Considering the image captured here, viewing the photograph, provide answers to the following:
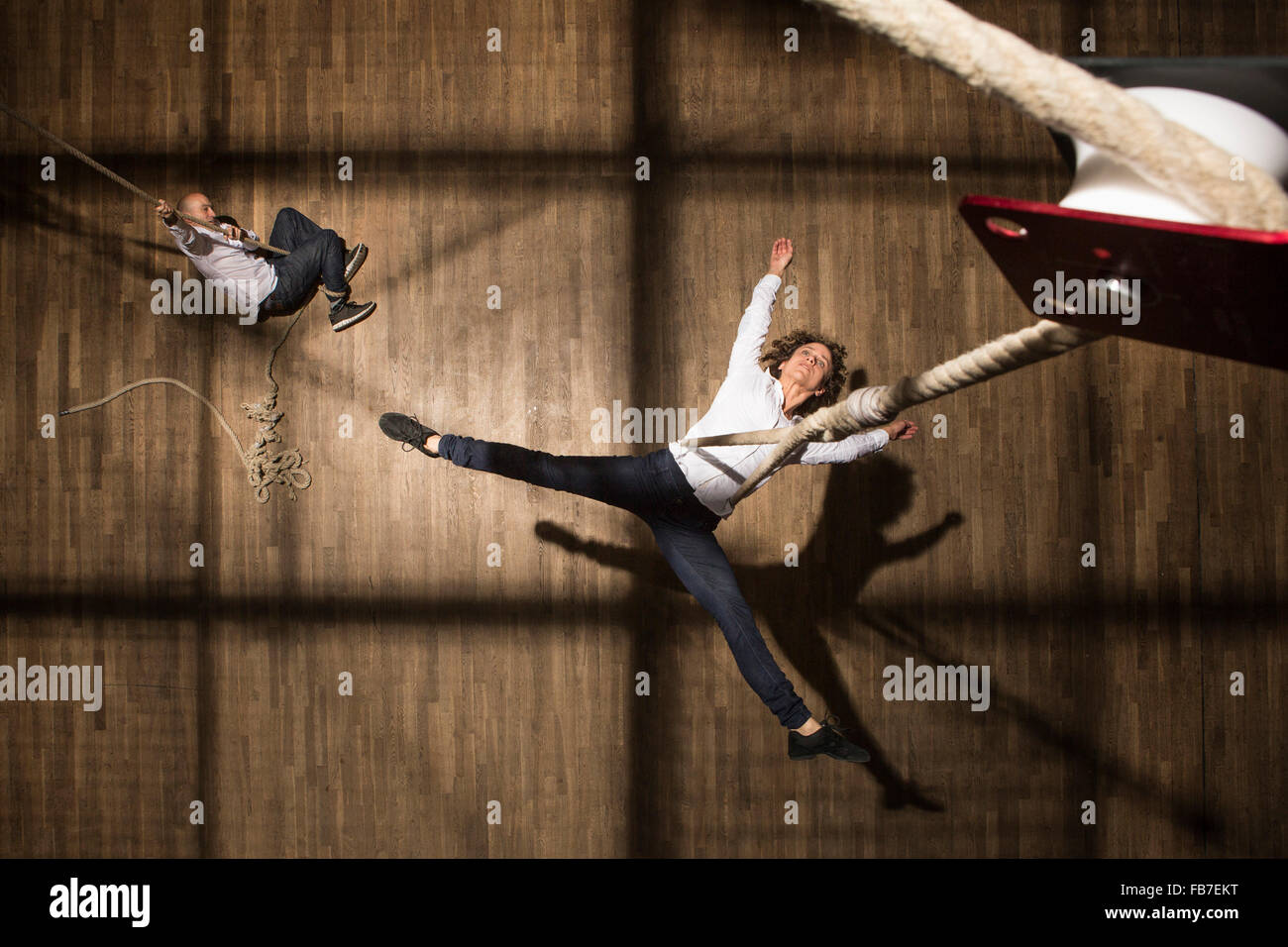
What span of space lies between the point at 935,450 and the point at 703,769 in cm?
174

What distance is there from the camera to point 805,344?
2.87 m

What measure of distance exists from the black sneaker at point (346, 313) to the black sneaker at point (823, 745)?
2.48 meters

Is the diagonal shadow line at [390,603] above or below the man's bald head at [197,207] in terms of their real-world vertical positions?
below

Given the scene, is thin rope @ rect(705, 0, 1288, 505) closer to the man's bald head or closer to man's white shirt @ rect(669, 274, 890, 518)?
man's white shirt @ rect(669, 274, 890, 518)

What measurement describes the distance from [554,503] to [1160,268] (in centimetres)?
270

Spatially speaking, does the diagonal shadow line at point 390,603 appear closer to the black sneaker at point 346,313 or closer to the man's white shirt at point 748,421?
the man's white shirt at point 748,421

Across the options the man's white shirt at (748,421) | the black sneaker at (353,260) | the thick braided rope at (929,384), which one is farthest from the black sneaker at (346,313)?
the thick braided rope at (929,384)

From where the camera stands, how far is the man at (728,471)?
2699 millimetres

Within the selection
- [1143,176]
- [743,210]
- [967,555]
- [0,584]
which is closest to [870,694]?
[967,555]

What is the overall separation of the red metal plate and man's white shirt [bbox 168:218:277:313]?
10.3ft

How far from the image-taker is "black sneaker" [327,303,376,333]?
3.34m

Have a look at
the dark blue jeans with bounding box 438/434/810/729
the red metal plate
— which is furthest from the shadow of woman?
the red metal plate

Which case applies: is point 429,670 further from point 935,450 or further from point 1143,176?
point 1143,176

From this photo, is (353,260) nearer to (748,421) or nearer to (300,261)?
(300,261)
